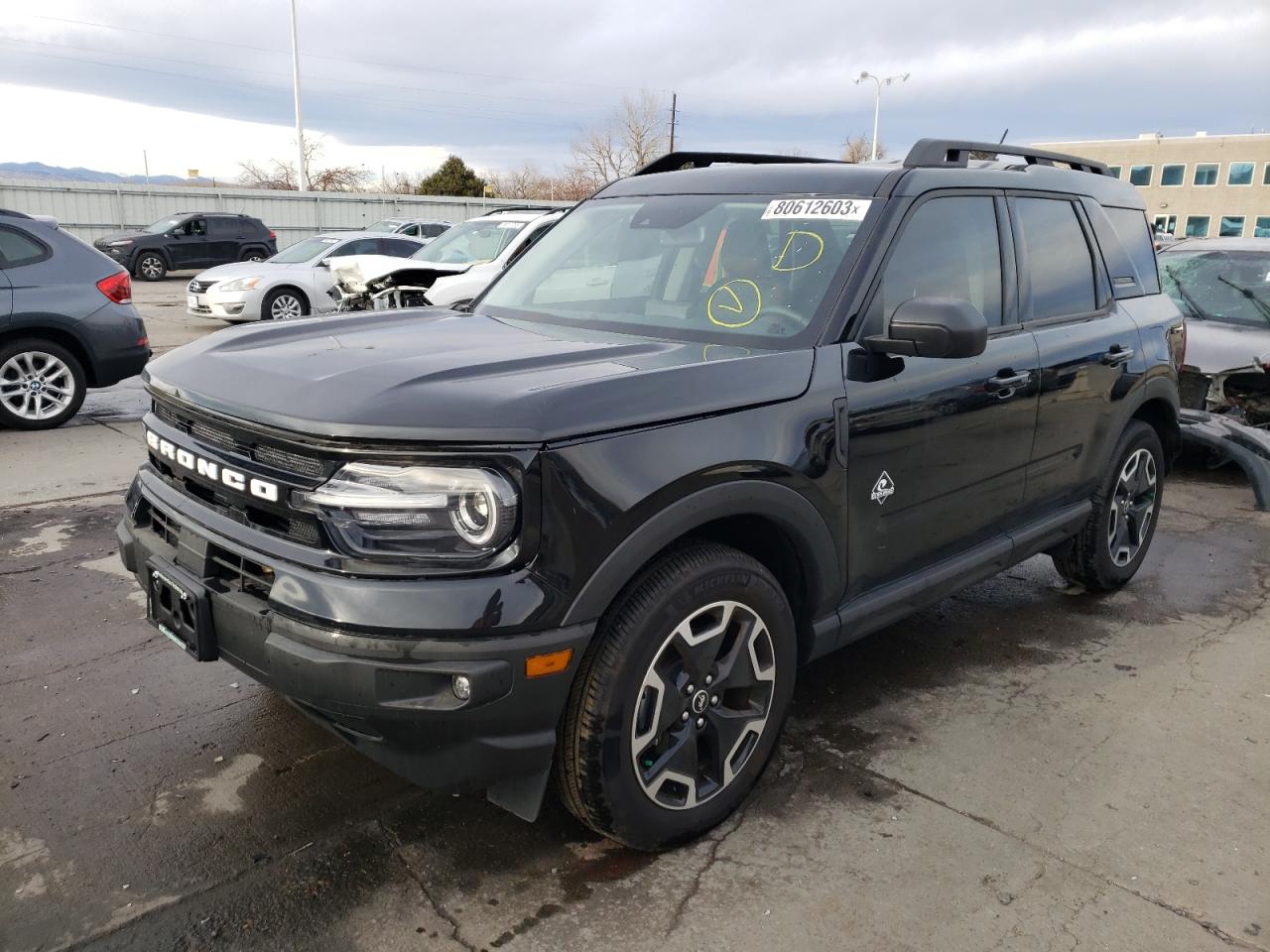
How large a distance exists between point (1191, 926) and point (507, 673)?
188cm

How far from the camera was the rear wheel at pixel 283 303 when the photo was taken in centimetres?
1431

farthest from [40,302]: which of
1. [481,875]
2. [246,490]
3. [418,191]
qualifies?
[418,191]

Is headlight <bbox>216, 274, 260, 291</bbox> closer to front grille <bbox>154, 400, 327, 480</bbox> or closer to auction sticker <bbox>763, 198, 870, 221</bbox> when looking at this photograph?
front grille <bbox>154, 400, 327, 480</bbox>

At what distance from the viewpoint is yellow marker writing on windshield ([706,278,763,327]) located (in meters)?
3.18

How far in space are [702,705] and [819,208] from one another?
1.72 meters

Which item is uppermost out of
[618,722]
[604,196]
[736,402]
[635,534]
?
[604,196]

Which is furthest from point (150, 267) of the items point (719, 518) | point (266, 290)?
point (719, 518)

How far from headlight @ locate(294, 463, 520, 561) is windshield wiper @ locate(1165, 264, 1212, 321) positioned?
771cm

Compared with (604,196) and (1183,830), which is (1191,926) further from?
(604,196)

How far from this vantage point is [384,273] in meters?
11.0

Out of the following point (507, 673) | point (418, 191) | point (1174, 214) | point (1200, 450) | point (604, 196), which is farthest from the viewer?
point (1174, 214)

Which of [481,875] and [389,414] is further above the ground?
[389,414]

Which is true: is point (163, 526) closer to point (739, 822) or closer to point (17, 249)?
point (739, 822)

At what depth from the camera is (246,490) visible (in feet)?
8.18
